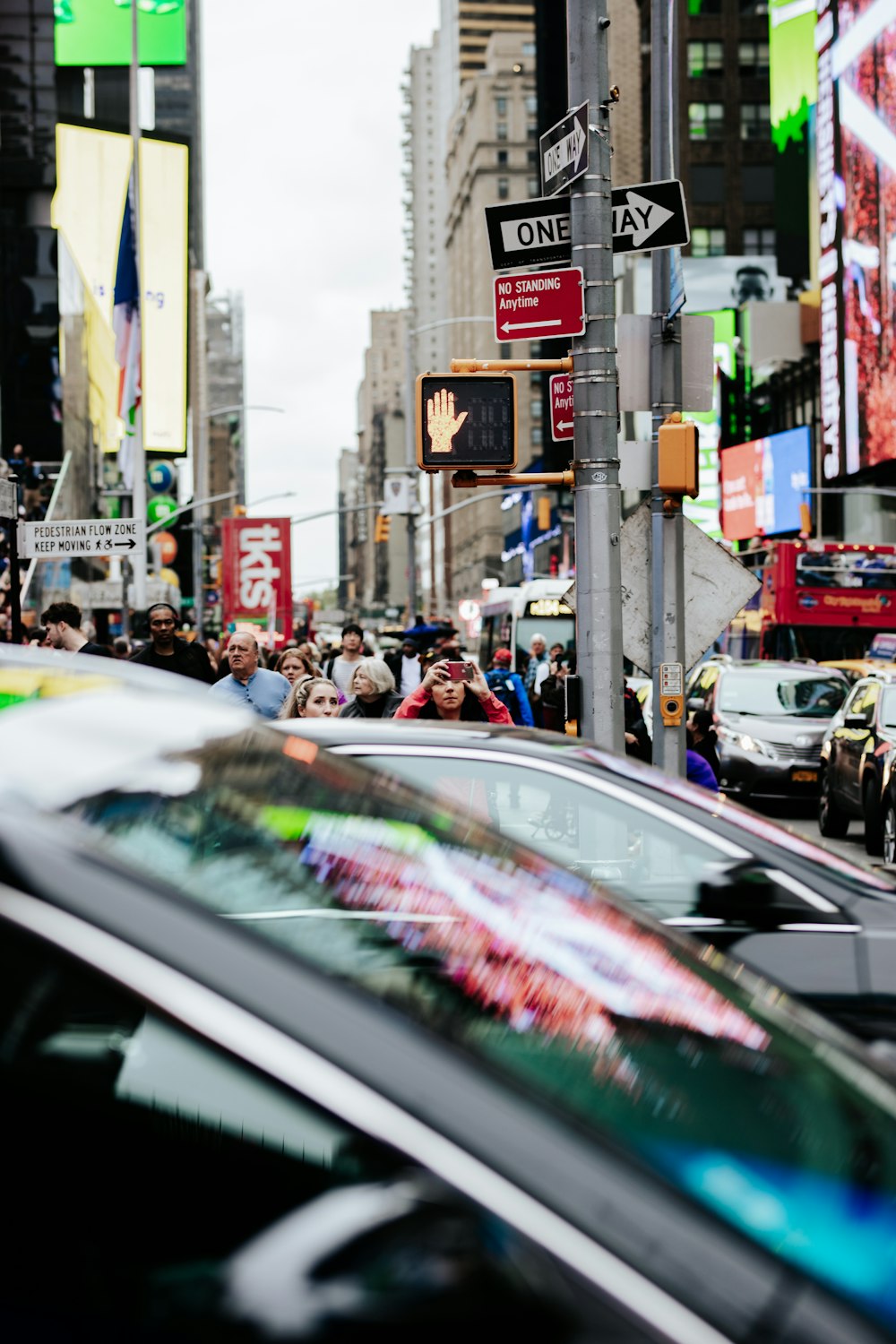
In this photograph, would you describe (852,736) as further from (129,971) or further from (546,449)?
(546,449)

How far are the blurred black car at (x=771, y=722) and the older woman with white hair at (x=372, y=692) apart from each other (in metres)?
8.73

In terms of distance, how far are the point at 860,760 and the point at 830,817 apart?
1.48 m

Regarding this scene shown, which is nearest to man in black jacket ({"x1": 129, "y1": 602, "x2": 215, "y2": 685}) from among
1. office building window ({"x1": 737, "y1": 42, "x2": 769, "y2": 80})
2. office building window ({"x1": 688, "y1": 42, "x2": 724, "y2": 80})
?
office building window ({"x1": 688, "y1": 42, "x2": 724, "y2": 80})

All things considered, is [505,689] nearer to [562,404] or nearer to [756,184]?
[562,404]

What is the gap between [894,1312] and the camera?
61.9 inches

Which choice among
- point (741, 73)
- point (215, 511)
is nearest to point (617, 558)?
point (741, 73)

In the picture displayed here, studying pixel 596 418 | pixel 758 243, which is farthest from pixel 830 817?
pixel 758 243

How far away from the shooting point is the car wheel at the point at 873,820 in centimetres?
1508

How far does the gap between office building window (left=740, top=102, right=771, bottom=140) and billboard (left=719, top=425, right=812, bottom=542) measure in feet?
70.7

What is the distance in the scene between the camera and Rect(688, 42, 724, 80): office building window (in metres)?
86.5

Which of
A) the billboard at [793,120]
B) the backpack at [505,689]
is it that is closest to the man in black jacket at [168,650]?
the backpack at [505,689]

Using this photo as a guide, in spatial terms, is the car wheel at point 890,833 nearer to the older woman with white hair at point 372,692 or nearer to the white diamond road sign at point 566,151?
the older woman with white hair at point 372,692

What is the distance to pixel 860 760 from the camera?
51.9ft

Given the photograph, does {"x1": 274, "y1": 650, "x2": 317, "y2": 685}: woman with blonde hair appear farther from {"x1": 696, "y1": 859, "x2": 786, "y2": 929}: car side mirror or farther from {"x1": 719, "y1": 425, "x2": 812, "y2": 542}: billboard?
{"x1": 719, "y1": 425, "x2": 812, "y2": 542}: billboard
